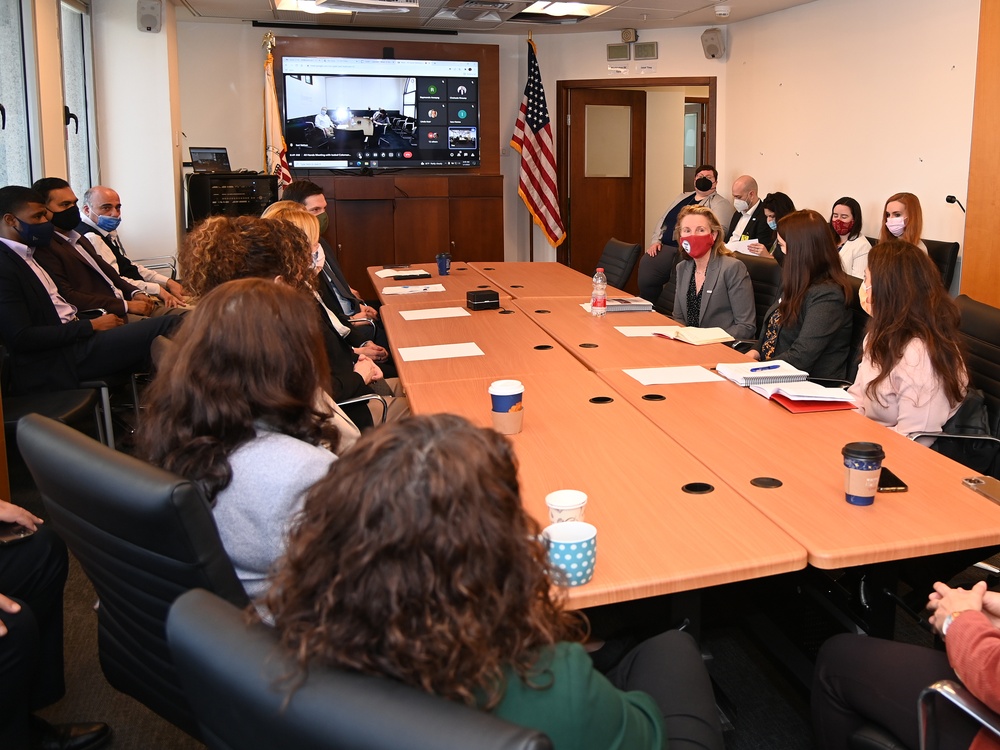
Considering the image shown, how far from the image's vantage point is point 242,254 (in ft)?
9.17

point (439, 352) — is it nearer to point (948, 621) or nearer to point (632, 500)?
point (632, 500)

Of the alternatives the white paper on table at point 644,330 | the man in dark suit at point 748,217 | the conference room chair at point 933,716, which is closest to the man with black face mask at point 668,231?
the man in dark suit at point 748,217

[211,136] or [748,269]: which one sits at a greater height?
[211,136]

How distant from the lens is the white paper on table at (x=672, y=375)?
304 cm

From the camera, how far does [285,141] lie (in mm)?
8242

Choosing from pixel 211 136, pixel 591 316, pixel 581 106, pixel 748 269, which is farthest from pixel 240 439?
pixel 581 106

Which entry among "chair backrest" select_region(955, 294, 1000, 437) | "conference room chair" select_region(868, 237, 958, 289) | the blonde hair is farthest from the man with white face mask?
"conference room chair" select_region(868, 237, 958, 289)

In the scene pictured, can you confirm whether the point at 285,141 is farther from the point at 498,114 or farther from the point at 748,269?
the point at 748,269

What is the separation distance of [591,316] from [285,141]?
16.2 ft

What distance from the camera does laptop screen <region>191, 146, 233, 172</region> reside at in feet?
24.3

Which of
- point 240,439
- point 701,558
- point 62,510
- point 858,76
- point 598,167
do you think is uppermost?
point 858,76

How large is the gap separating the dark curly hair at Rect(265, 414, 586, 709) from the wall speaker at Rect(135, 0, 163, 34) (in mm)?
7010

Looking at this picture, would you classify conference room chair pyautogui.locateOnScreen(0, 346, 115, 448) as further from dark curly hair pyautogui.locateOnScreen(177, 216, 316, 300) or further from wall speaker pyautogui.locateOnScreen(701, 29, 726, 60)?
wall speaker pyautogui.locateOnScreen(701, 29, 726, 60)

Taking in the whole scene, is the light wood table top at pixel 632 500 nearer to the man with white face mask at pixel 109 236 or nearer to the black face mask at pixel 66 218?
the black face mask at pixel 66 218
